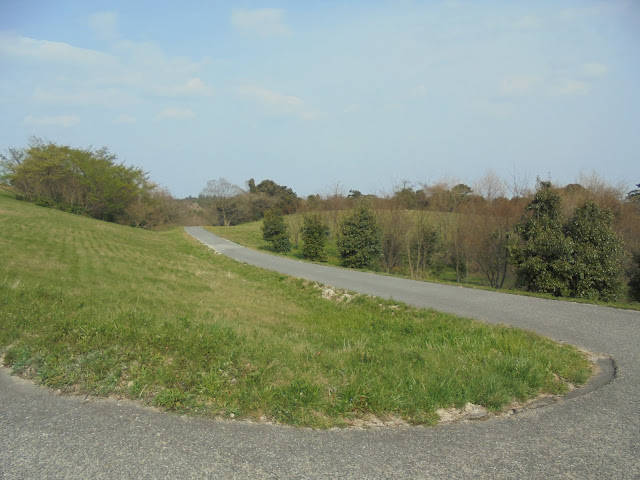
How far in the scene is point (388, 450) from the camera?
104 inches

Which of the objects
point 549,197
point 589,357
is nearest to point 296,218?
point 549,197

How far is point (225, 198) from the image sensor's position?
2537 inches

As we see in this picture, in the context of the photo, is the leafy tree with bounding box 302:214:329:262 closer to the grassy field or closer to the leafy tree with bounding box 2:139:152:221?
the grassy field

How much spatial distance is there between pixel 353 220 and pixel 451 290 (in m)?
12.1

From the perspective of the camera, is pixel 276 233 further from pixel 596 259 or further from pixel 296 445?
pixel 296 445

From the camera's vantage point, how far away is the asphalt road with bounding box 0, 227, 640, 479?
93.7 inches

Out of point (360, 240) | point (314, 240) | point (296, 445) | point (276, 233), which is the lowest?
point (296, 445)

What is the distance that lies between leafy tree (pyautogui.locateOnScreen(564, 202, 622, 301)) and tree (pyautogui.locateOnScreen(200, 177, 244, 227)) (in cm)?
5612

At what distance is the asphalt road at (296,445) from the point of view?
93.7 inches

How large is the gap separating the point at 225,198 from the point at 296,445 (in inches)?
2532

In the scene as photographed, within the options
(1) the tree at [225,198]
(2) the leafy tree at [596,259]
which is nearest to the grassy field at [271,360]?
(2) the leafy tree at [596,259]

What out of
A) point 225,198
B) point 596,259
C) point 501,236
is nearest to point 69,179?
point 225,198

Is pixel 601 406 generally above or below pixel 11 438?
above

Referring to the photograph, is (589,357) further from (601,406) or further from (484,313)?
(484,313)
